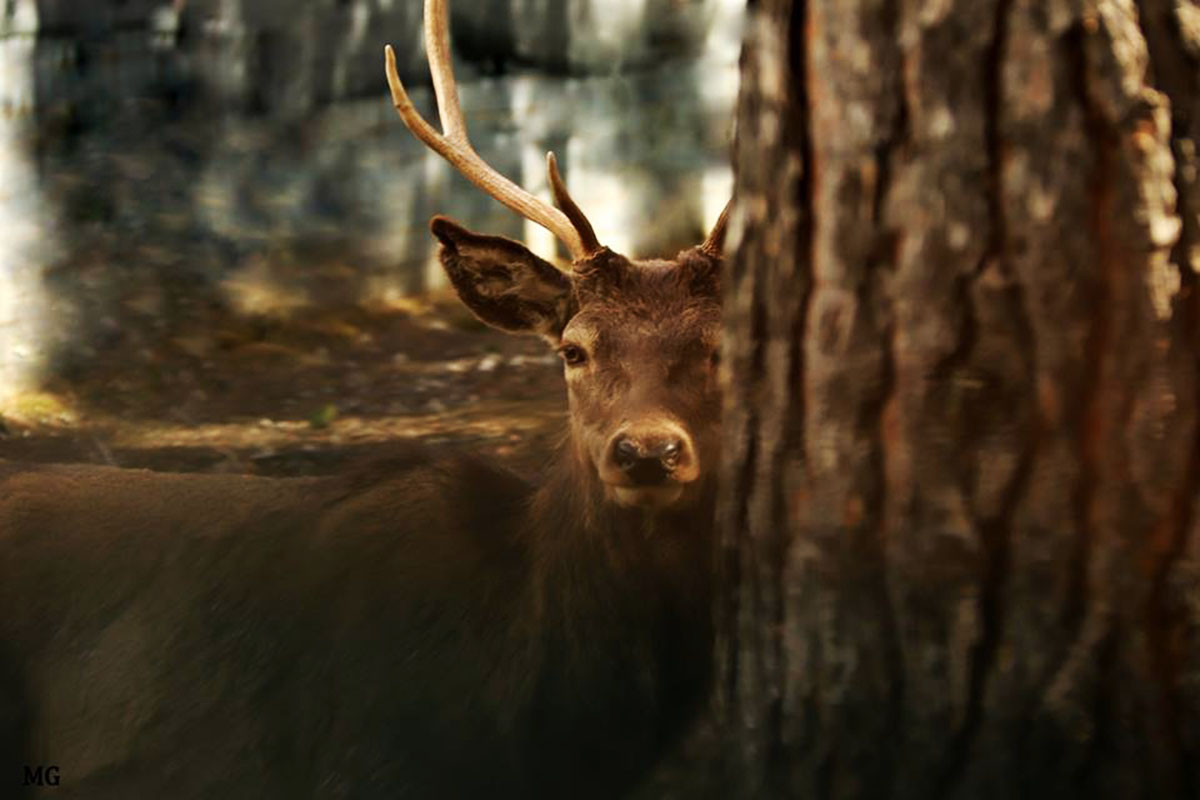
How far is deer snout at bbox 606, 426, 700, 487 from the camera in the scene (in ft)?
11.7

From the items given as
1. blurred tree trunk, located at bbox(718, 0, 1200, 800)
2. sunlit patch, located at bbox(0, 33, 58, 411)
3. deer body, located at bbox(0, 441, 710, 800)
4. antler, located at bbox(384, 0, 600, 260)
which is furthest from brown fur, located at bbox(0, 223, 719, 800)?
sunlit patch, located at bbox(0, 33, 58, 411)

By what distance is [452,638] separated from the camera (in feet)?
13.3

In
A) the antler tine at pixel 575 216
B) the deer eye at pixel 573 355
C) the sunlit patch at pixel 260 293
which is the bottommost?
the deer eye at pixel 573 355

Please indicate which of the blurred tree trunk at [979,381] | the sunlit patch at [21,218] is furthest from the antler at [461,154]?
the sunlit patch at [21,218]

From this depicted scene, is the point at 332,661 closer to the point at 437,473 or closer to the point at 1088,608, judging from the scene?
the point at 437,473

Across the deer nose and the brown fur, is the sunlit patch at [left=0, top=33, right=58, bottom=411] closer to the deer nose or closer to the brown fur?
the brown fur

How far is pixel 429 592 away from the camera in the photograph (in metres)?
4.16

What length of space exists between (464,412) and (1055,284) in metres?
5.44

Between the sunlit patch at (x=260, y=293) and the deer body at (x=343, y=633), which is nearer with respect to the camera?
the deer body at (x=343, y=633)

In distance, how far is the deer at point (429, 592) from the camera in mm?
3814

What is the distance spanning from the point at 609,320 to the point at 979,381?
5.32 ft

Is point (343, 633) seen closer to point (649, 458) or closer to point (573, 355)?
point (573, 355)

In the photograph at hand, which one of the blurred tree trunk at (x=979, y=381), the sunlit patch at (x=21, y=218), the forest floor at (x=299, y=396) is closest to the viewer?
the blurred tree trunk at (x=979, y=381)

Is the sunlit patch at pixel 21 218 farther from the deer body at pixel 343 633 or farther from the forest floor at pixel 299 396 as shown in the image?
the deer body at pixel 343 633
